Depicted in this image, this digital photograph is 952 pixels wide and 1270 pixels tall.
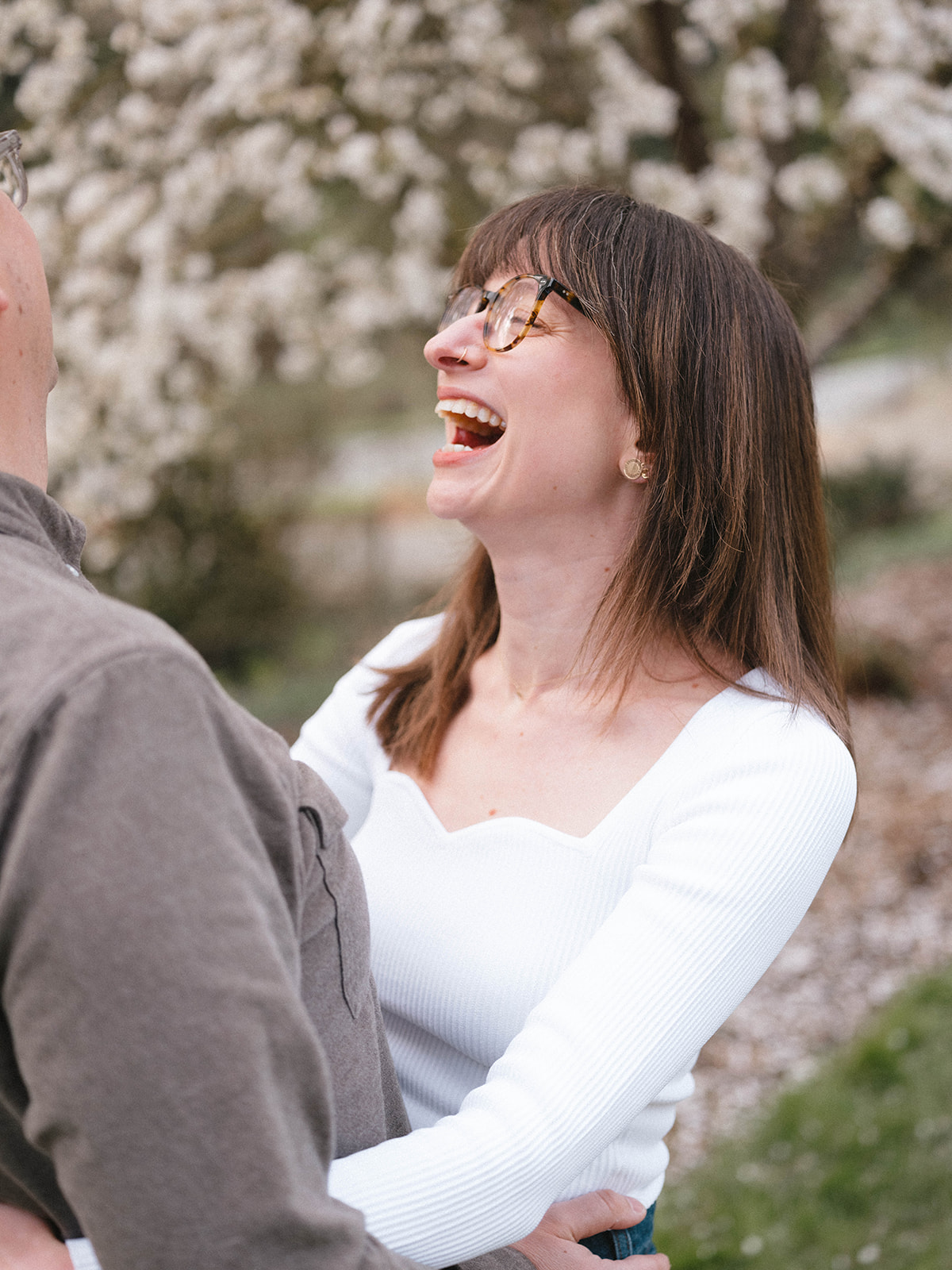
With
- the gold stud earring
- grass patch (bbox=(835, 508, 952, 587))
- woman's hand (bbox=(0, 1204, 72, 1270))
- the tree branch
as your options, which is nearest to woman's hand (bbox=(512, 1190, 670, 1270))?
woman's hand (bbox=(0, 1204, 72, 1270))

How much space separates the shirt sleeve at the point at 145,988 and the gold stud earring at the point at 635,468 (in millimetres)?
1129

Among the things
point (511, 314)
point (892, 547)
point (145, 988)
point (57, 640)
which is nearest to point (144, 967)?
point (145, 988)

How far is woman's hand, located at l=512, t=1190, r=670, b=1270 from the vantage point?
1375 millimetres

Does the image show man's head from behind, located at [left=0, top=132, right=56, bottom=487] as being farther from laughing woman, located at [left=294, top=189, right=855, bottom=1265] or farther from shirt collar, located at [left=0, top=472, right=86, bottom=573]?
laughing woman, located at [left=294, top=189, right=855, bottom=1265]

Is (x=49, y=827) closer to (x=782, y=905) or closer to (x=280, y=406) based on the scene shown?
(x=782, y=905)

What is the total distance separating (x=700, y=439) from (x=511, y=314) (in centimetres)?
37

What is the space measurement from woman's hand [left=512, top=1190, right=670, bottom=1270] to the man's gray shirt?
58 cm

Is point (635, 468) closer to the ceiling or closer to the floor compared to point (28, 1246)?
closer to the ceiling

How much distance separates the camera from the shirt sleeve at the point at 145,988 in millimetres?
796

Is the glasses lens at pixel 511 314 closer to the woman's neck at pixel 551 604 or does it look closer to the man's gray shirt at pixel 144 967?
the woman's neck at pixel 551 604

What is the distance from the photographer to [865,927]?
17.6ft

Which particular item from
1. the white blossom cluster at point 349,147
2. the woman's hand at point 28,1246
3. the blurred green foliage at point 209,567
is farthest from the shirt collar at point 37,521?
the blurred green foliage at point 209,567

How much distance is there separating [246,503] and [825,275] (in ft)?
16.8

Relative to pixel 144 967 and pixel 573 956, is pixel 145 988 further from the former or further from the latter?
pixel 573 956
